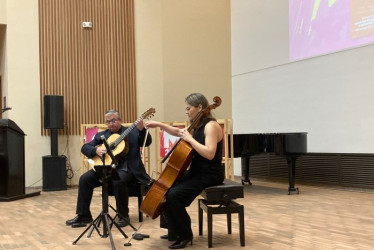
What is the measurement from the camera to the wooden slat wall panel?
29.6ft

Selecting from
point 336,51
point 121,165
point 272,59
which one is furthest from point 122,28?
point 121,165

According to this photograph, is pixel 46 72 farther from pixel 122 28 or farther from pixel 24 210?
pixel 24 210

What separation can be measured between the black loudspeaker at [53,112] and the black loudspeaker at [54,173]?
0.64 metres

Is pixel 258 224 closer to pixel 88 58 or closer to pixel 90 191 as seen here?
pixel 90 191

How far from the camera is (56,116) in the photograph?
850 centimetres

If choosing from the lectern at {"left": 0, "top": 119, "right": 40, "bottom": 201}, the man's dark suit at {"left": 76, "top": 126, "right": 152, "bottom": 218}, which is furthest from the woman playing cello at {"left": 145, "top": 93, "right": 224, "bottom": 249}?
the lectern at {"left": 0, "top": 119, "right": 40, "bottom": 201}

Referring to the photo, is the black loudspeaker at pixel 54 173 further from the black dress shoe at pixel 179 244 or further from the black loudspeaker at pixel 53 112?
the black dress shoe at pixel 179 244

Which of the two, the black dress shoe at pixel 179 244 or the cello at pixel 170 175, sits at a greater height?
the cello at pixel 170 175

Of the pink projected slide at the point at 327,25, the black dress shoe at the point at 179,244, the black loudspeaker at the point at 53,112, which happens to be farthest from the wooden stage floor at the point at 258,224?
the pink projected slide at the point at 327,25

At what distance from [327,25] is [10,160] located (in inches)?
232

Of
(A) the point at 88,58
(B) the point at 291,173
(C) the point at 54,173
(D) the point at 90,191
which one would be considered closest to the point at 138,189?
(D) the point at 90,191

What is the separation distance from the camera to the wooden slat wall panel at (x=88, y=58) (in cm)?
903

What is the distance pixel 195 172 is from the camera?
3.83m

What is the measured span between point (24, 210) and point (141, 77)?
4.46 meters
